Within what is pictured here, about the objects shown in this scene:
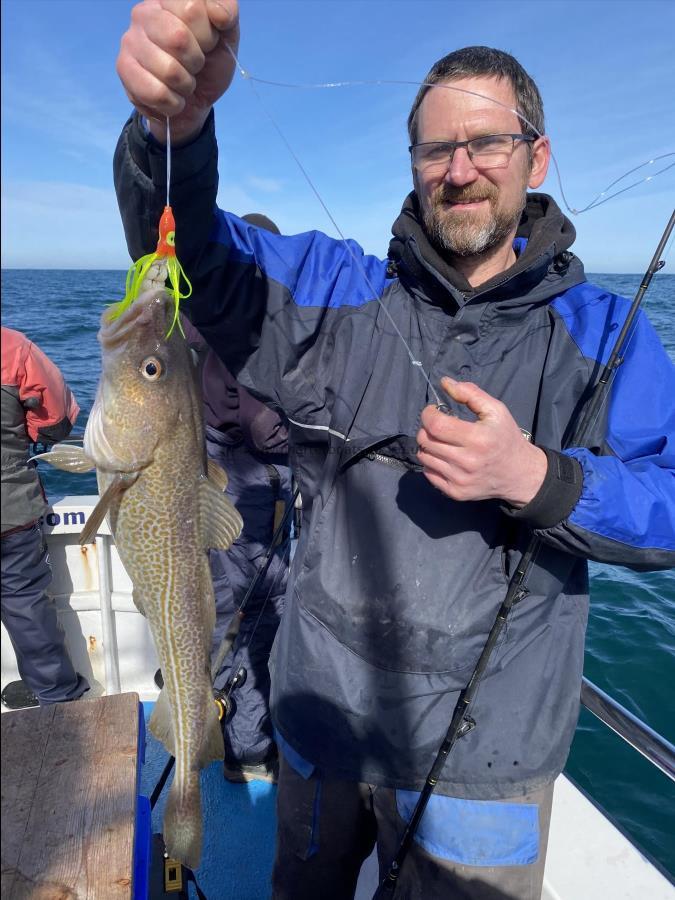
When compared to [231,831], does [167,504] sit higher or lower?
higher

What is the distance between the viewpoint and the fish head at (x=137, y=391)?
1.97m

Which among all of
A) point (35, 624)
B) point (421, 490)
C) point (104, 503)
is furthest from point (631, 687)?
point (104, 503)

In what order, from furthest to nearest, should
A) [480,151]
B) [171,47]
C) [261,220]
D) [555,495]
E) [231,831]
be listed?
[261,220] → [231,831] → [480,151] → [555,495] → [171,47]

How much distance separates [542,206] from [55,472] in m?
10.5

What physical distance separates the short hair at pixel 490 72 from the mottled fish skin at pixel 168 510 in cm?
146

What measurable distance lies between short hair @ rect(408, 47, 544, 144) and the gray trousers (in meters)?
2.67

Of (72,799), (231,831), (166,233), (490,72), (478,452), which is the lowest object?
(231,831)

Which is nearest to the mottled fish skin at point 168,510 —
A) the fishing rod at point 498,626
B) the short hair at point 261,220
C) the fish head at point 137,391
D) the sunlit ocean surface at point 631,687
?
the fish head at point 137,391

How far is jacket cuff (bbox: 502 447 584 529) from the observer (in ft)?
6.24

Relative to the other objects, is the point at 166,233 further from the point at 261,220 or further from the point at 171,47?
the point at 261,220

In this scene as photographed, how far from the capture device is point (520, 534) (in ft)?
7.24

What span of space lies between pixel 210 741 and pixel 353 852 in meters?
0.91

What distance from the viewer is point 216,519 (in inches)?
85.3

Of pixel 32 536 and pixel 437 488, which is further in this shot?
pixel 32 536
